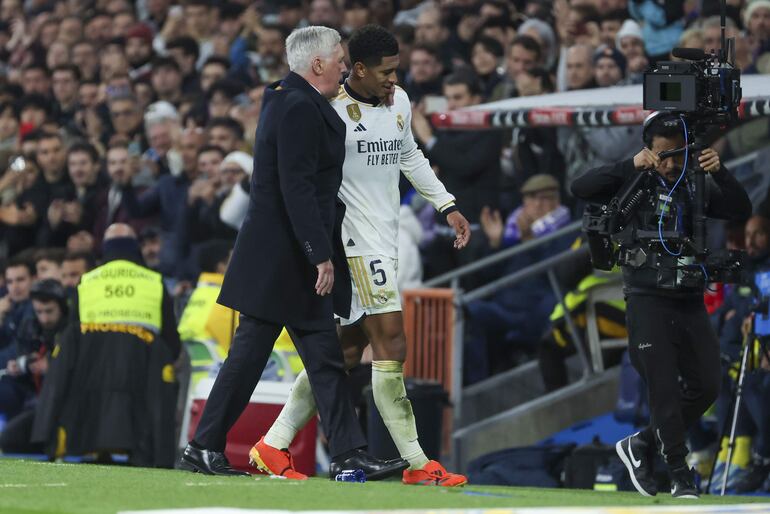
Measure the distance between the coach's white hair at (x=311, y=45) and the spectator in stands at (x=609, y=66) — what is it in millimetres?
6080

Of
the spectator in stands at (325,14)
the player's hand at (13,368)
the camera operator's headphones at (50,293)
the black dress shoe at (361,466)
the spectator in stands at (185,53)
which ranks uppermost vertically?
the spectator in stands at (325,14)

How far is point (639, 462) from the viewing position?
9.96 meters

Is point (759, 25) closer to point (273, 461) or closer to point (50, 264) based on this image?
point (50, 264)

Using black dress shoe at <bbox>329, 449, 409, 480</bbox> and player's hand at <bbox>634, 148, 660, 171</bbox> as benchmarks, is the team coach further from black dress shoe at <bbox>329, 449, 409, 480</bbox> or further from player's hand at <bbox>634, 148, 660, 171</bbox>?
player's hand at <bbox>634, 148, 660, 171</bbox>

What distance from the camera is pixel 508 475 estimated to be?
13.2 metres

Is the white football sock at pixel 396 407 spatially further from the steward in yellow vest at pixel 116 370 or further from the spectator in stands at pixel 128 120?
the spectator in stands at pixel 128 120

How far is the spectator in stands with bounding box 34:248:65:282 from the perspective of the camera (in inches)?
628

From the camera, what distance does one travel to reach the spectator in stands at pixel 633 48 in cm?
1528

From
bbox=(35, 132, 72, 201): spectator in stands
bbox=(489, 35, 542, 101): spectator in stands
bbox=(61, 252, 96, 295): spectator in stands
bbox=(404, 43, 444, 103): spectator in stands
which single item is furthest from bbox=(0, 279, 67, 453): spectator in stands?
bbox=(489, 35, 542, 101): spectator in stands

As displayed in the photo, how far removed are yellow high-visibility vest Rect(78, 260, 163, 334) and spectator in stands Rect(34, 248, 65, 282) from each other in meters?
2.24

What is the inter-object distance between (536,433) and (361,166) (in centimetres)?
523

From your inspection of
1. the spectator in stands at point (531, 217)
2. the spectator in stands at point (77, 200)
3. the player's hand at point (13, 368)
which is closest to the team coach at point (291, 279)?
the spectator in stands at point (531, 217)

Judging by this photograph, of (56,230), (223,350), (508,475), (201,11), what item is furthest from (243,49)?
(508,475)

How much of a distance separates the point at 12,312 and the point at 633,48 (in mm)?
5559
